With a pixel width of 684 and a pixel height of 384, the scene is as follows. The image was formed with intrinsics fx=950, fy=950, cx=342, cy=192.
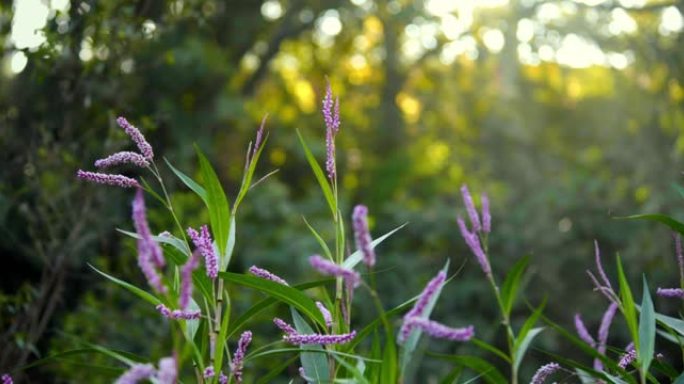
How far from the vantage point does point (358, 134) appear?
1738 cm

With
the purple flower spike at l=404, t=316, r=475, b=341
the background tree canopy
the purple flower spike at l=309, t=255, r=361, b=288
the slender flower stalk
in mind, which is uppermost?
the purple flower spike at l=309, t=255, r=361, b=288

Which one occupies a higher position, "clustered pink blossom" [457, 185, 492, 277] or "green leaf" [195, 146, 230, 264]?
"green leaf" [195, 146, 230, 264]

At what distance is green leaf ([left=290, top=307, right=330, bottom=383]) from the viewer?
1625 millimetres

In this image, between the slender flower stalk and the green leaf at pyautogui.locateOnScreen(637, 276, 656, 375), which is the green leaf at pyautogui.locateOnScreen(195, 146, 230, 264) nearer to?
the slender flower stalk

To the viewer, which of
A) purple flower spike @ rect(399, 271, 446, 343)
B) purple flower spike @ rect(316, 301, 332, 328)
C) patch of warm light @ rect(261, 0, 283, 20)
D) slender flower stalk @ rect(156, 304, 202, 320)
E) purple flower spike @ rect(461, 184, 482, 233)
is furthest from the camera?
patch of warm light @ rect(261, 0, 283, 20)

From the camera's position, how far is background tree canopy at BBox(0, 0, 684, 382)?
438 cm

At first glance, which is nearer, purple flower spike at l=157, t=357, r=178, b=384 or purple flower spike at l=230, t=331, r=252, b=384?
purple flower spike at l=157, t=357, r=178, b=384

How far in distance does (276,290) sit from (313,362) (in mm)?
221

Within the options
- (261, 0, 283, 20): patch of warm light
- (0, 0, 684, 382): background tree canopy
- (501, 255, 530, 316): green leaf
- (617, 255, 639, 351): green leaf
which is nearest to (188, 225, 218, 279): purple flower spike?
(501, 255, 530, 316): green leaf

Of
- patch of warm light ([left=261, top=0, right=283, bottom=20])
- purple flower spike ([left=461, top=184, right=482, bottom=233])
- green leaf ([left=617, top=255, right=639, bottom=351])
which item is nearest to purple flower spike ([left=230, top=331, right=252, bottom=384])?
purple flower spike ([left=461, top=184, right=482, bottom=233])

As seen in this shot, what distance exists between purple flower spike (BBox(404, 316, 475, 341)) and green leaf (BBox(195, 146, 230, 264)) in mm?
499

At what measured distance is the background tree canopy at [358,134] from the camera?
438cm

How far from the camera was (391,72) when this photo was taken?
18.1m

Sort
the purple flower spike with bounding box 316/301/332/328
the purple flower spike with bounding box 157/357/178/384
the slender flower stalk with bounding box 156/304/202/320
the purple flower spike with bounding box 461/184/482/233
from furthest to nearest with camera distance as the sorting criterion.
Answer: the purple flower spike with bounding box 316/301/332/328 → the purple flower spike with bounding box 461/184/482/233 → the slender flower stalk with bounding box 156/304/202/320 → the purple flower spike with bounding box 157/357/178/384
